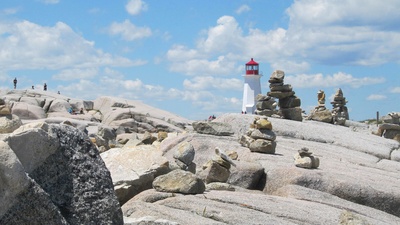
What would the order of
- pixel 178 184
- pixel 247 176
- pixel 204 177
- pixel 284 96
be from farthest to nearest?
pixel 284 96 < pixel 247 176 < pixel 204 177 < pixel 178 184

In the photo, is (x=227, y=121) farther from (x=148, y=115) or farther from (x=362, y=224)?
(x=148, y=115)

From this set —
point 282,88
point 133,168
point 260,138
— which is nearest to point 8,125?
point 133,168

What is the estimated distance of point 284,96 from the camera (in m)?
32.4

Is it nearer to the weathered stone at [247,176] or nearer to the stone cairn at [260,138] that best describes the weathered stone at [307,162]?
the weathered stone at [247,176]

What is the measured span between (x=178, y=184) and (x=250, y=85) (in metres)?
63.2

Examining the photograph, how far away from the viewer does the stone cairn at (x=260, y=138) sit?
20578 mm

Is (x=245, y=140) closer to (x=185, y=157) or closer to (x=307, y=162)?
(x=307, y=162)

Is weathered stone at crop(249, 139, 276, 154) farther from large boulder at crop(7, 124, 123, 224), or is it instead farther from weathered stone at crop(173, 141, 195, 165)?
large boulder at crop(7, 124, 123, 224)

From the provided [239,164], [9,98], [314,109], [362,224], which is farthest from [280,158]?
[9,98]

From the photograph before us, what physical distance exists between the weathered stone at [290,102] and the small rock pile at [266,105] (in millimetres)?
405

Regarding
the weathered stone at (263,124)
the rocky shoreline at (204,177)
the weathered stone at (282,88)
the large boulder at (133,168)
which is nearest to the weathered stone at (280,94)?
the weathered stone at (282,88)

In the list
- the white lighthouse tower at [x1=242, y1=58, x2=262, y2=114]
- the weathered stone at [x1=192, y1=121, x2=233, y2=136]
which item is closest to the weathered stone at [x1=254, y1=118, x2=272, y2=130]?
the weathered stone at [x1=192, y1=121, x2=233, y2=136]

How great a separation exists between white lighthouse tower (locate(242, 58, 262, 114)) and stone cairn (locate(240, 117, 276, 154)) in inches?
2037

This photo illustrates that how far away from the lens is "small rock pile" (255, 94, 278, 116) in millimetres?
31828
